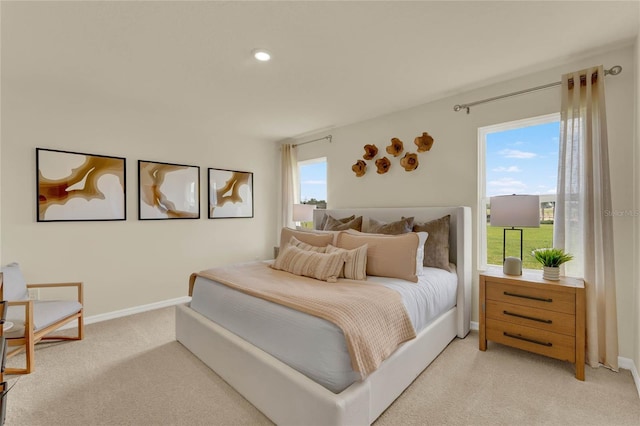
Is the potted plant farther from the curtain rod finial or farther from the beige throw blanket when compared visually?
the curtain rod finial

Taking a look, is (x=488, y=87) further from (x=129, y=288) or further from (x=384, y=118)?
(x=129, y=288)

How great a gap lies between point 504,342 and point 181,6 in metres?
3.42

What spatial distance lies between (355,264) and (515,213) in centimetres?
139

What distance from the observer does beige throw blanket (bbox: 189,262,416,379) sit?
61.7 inches

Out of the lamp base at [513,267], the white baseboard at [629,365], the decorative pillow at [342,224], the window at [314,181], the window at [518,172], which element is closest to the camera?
the white baseboard at [629,365]

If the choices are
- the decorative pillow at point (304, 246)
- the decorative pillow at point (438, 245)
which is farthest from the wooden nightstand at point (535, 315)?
the decorative pillow at point (304, 246)

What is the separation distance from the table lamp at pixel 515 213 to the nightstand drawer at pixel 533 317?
303 millimetres

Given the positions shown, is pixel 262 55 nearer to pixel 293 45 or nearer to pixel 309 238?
pixel 293 45

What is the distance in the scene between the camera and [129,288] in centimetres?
358

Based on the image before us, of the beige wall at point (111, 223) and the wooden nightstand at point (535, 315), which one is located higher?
the beige wall at point (111, 223)

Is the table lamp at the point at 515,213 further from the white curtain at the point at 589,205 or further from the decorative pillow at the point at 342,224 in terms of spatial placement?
the decorative pillow at the point at 342,224

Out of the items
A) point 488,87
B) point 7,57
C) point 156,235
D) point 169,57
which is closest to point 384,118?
point 488,87

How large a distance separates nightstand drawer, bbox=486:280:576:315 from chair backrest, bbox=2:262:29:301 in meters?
4.04

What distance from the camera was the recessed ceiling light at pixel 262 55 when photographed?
2.34 m
